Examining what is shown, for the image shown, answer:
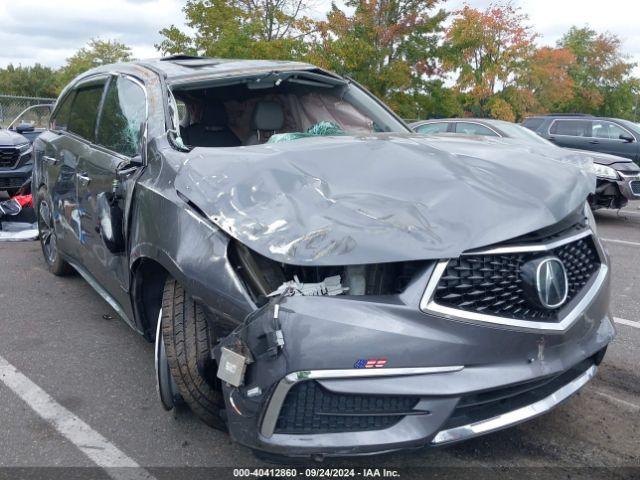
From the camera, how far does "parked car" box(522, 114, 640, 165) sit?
11.9m

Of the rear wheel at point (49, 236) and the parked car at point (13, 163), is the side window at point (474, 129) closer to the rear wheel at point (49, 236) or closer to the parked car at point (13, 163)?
the rear wheel at point (49, 236)

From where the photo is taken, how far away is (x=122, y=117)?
12.3ft

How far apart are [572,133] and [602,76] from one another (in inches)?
1301

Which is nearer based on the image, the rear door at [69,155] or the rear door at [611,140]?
the rear door at [69,155]

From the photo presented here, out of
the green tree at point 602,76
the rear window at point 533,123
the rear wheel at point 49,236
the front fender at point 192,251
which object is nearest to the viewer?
the front fender at point 192,251

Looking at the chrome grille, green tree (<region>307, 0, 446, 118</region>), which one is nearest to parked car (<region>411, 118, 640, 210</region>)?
the chrome grille

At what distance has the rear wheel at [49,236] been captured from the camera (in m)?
4.97

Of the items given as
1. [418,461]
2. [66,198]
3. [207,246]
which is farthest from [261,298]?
[66,198]

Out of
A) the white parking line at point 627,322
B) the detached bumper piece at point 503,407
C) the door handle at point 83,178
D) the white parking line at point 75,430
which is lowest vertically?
the white parking line at point 627,322

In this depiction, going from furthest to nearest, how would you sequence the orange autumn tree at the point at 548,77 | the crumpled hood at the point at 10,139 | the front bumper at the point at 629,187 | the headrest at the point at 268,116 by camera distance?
the orange autumn tree at the point at 548,77
the crumpled hood at the point at 10,139
the front bumper at the point at 629,187
the headrest at the point at 268,116

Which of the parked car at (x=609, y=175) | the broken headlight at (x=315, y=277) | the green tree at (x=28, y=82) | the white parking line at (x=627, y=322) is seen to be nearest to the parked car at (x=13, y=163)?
the parked car at (x=609, y=175)

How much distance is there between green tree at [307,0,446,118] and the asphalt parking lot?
51.0 feet

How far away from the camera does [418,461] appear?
104 inches

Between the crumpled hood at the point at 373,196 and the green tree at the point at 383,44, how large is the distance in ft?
54.0
